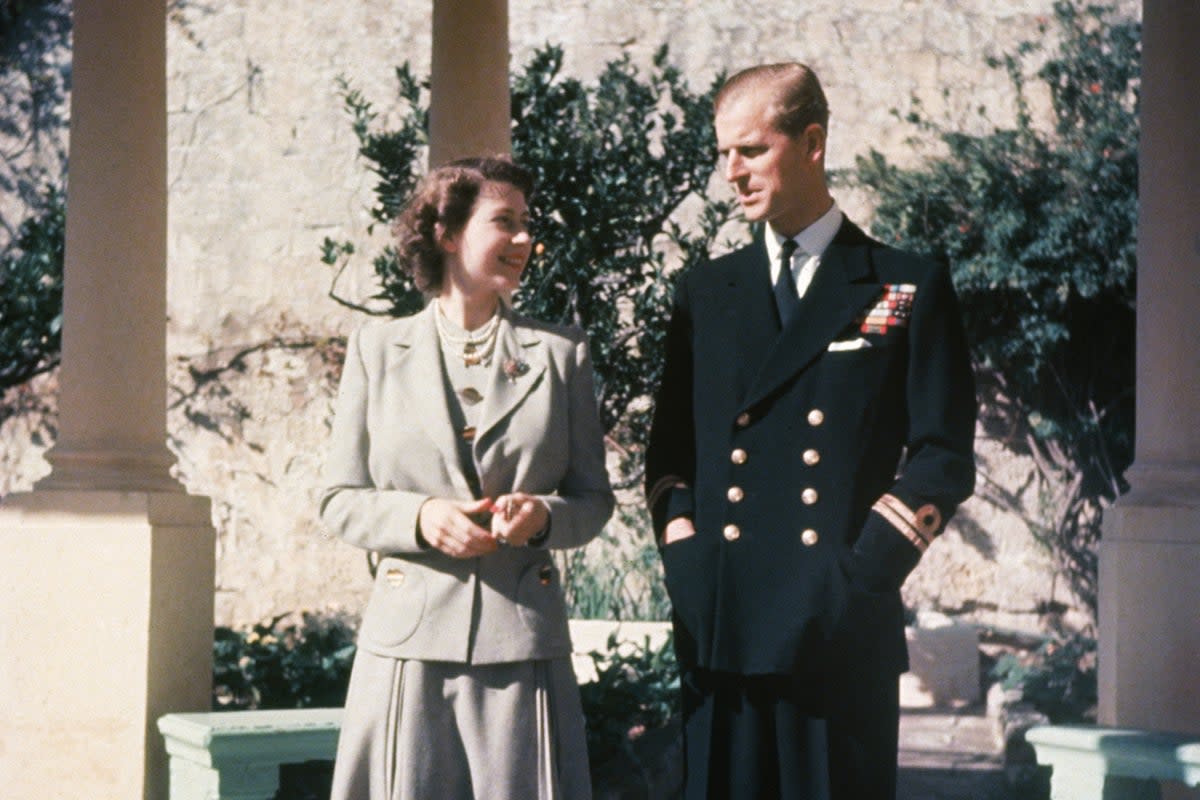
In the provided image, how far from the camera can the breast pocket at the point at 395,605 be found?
9.44 feet

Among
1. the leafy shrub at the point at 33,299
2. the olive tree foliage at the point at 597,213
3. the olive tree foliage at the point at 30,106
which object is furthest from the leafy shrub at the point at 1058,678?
the olive tree foliage at the point at 30,106

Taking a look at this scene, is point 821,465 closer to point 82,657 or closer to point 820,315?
point 820,315

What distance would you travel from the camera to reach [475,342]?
3.01 m

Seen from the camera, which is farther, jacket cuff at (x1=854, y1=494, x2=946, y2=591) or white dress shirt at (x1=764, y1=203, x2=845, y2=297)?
white dress shirt at (x1=764, y1=203, x2=845, y2=297)

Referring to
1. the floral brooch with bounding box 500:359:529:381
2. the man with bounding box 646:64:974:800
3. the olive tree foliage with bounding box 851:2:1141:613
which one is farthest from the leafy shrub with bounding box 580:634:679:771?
the olive tree foliage with bounding box 851:2:1141:613

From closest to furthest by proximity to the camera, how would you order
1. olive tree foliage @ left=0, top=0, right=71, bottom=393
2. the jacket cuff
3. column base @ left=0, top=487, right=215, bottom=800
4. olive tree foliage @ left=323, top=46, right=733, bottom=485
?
1. the jacket cuff
2. column base @ left=0, top=487, right=215, bottom=800
3. olive tree foliage @ left=323, top=46, right=733, bottom=485
4. olive tree foliage @ left=0, top=0, right=71, bottom=393

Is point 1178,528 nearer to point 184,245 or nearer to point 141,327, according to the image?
point 141,327

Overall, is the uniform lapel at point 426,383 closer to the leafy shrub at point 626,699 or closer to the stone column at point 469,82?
the stone column at point 469,82

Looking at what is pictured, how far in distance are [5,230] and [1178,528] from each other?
925 cm

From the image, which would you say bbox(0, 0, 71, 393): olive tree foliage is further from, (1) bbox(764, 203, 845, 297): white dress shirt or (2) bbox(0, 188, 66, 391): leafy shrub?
(1) bbox(764, 203, 845, 297): white dress shirt

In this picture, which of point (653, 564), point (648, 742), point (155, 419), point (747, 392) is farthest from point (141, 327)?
point (653, 564)

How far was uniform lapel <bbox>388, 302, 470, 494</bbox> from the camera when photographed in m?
2.92

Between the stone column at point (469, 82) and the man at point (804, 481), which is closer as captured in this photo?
the man at point (804, 481)

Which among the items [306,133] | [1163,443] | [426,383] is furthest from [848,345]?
[306,133]
